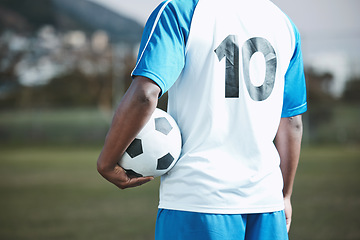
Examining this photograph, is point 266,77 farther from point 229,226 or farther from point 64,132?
point 64,132

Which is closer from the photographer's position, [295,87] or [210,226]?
[210,226]

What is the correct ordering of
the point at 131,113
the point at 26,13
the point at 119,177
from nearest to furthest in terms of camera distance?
the point at 131,113 → the point at 119,177 → the point at 26,13

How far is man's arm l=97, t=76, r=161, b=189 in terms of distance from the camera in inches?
50.3

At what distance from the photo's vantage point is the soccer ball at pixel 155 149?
1.42 meters

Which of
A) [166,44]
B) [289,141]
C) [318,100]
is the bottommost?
[289,141]

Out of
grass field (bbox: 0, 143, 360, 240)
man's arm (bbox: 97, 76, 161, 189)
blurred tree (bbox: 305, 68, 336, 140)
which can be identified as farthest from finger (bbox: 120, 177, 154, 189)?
blurred tree (bbox: 305, 68, 336, 140)

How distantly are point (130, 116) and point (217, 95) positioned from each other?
263mm

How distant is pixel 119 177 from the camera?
143cm

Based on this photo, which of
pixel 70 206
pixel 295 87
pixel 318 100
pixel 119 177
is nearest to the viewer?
pixel 119 177

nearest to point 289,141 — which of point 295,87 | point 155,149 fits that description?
point 295,87

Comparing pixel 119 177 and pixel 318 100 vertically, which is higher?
pixel 318 100

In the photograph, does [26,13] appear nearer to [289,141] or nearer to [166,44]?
[289,141]

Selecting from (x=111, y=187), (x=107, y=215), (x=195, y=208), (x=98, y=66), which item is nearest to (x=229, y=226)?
(x=195, y=208)

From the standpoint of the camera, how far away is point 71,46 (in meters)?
23.5
